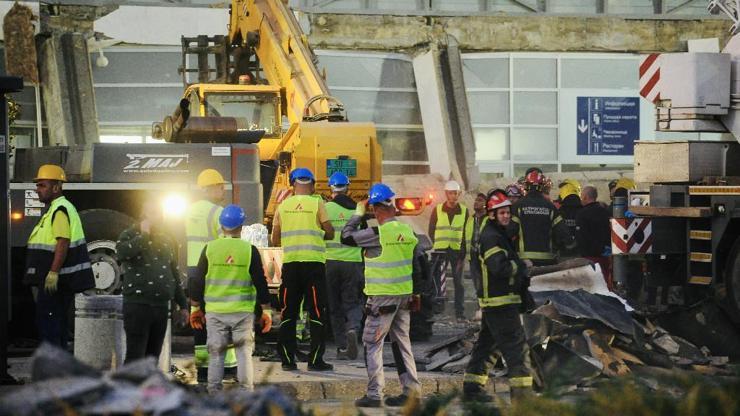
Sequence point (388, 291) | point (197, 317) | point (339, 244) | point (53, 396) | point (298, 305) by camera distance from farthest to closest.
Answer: point (339, 244) → point (298, 305) → point (388, 291) → point (197, 317) → point (53, 396)

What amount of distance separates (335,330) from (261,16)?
277 inches

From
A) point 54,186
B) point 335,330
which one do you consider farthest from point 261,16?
point 54,186

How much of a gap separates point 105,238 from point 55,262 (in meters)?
3.36

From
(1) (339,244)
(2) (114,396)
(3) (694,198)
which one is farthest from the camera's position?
(3) (694,198)

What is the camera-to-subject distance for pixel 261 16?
21.1 metres

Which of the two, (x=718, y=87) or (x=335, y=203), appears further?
(x=718, y=87)

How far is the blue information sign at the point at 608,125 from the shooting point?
99.6 feet

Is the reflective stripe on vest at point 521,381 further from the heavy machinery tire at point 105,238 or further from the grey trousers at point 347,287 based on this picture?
the heavy machinery tire at point 105,238

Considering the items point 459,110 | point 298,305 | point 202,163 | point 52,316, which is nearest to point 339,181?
point 298,305

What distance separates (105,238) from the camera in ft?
53.1

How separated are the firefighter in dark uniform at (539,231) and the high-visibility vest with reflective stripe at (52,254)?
5724 mm

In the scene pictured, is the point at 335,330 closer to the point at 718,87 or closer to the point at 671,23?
the point at 718,87

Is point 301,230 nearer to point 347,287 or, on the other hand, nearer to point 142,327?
point 347,287

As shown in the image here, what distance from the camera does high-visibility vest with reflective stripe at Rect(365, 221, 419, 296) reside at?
12195 millimetres
